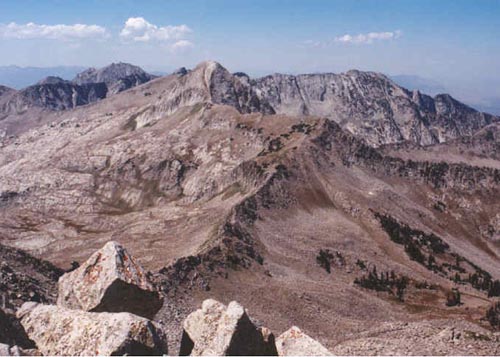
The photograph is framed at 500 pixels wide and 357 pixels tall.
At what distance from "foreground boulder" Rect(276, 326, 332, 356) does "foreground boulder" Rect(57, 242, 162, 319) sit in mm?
6679

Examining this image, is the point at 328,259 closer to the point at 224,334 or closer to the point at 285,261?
the point at 285,261

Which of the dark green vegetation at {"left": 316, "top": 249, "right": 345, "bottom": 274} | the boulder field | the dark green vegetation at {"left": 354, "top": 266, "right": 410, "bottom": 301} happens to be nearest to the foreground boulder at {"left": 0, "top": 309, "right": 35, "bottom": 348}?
the boulder field

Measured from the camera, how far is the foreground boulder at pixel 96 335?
1870cm

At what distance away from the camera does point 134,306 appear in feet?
78.9

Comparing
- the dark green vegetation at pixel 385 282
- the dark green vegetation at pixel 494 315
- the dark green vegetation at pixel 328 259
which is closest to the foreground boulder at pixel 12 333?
the dark green vegetation at pixel 494 315

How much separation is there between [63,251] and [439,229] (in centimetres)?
11977

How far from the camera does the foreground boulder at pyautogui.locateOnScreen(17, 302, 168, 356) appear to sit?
18703 mm

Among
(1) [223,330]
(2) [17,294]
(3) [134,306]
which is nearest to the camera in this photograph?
(1) [223,330]

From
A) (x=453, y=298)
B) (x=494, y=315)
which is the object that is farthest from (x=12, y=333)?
(x=453, y=298)

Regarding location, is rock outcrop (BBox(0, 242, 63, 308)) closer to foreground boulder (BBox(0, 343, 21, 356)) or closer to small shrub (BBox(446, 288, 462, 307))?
foreground boulder (BBox(0, 343, 21, 356))

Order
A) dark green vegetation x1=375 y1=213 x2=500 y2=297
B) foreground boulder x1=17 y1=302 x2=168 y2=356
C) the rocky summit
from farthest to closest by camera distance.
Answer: dark green vegetation x1=375 y1=213 x2=500 y2=297, the rocky summit, foreground boulder x1=17 y1=302 x2=168 y2=356

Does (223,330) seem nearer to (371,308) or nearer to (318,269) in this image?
(371,308)

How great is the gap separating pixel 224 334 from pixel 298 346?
14.0 feet

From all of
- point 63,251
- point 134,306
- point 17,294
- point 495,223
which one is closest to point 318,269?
point 17,294
